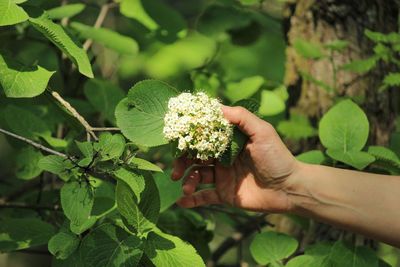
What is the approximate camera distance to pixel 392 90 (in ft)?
8.49

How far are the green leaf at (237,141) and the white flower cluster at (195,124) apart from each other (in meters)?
0.16

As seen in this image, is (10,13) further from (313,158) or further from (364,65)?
(364,65)

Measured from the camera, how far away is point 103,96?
2410 mm

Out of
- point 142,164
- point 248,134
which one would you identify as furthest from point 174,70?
point 142,164

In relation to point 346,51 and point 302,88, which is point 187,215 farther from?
point 346,51

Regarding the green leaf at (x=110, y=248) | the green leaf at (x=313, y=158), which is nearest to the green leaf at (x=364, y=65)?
the green leaf at (x=313, y=158)

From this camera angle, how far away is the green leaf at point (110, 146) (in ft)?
5.07

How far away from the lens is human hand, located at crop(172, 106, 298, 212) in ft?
5.98

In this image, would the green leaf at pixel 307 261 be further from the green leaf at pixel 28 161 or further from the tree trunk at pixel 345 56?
the green leaf at pixel 28 161

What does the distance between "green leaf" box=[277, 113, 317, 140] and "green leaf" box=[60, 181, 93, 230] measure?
1.05 meters

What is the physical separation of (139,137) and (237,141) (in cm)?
33

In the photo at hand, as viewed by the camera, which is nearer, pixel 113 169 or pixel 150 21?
pixel 113 169

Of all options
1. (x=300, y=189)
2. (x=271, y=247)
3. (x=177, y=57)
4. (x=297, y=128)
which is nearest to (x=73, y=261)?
(x=271, y=247)

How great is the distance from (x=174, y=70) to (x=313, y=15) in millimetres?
1220
